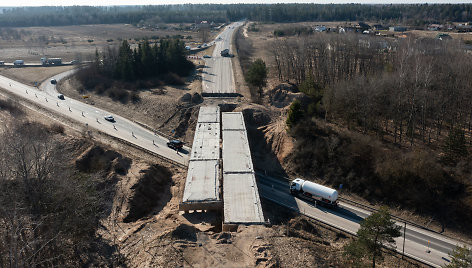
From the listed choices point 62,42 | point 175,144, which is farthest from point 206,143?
A: point 62,42

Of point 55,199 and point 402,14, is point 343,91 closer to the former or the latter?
point 55,199

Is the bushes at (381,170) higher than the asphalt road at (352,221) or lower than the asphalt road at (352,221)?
higher

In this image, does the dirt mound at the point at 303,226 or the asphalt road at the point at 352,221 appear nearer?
A: the asphalt road at the point at 352,221

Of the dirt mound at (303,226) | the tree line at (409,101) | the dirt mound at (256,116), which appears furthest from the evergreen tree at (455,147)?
the dirt mound at (256,116)

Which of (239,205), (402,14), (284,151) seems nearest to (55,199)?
(239,205)

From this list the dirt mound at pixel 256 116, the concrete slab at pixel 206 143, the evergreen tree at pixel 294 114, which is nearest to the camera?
the concrete slab at pixel 206 143

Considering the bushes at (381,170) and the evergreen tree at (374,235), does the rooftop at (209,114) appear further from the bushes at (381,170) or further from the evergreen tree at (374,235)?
the evergreen tree at (374,235)
